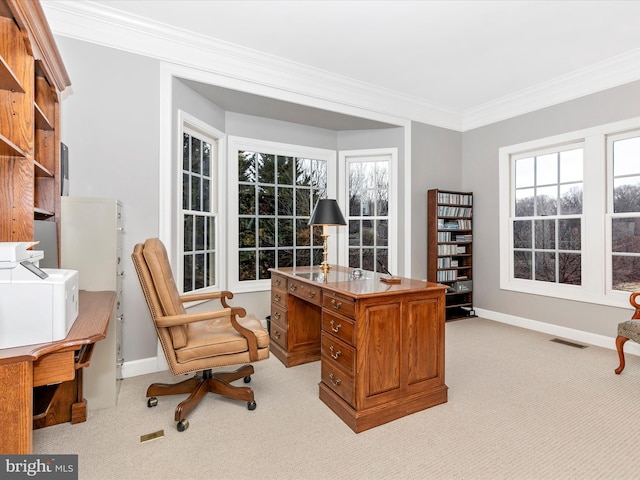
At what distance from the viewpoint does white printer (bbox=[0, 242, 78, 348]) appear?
1.29 m

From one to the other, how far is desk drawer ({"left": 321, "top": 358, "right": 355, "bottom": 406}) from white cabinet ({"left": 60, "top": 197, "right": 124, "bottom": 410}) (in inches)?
58.0

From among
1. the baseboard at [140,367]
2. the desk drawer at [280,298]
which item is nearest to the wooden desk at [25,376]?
the baseboard at [140,367]

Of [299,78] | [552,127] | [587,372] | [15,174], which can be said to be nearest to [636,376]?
[587,372]

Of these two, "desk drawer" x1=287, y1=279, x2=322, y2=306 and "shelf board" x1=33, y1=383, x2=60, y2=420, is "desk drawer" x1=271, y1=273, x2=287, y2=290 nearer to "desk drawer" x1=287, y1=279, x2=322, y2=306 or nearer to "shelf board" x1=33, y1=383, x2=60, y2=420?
"desk drawer" x1=287, y1=279, x2=322, y2=306

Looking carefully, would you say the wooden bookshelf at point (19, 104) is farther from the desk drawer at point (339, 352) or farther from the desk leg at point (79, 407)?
the desk drawer at point (339, 352)

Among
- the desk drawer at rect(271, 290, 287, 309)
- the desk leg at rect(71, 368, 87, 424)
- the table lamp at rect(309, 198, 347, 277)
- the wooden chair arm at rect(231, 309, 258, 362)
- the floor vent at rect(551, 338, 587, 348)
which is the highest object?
the table lamp at rect(309, 198, 347, 277)

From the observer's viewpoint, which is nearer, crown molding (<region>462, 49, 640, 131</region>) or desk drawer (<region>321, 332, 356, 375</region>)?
desk drawer (<region>321, 332, 356, 375</region>)

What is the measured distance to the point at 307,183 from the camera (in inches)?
179

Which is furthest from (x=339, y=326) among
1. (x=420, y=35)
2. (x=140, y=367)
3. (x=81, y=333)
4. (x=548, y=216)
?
(x=548, y=216)

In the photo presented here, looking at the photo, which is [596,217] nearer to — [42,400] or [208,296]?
[208,296]

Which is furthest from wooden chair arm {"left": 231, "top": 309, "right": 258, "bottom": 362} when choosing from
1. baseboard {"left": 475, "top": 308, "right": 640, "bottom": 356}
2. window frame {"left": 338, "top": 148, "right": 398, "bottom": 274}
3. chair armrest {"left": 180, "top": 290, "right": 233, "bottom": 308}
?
baseboard {"left": 475, "top": 308, "right": 640, "bottom": 356}

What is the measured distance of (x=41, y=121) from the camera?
208 cm

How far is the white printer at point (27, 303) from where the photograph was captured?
A: 1.29m

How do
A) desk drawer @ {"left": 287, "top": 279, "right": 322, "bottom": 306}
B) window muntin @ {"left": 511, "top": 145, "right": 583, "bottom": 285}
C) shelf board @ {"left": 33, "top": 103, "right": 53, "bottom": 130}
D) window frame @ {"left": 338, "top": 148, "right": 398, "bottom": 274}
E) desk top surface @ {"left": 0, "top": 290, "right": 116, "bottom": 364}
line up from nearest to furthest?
desk top surface @ {"left": 0, "top": 290, "right": 116, "bottom": 364} < shelf board @ {"left": 33, "top": 103, "right": 53, "bottom": 130} < desk drawer @ {"left": 287, "top": 279, "right": 322, "bottom": 306} < window muntin @ {"left": 511, "top": 145, "right": 583, "bottom": 285} < window frame @ {"left": 338, "top": 148, "right": 398, "bottom": 274}
